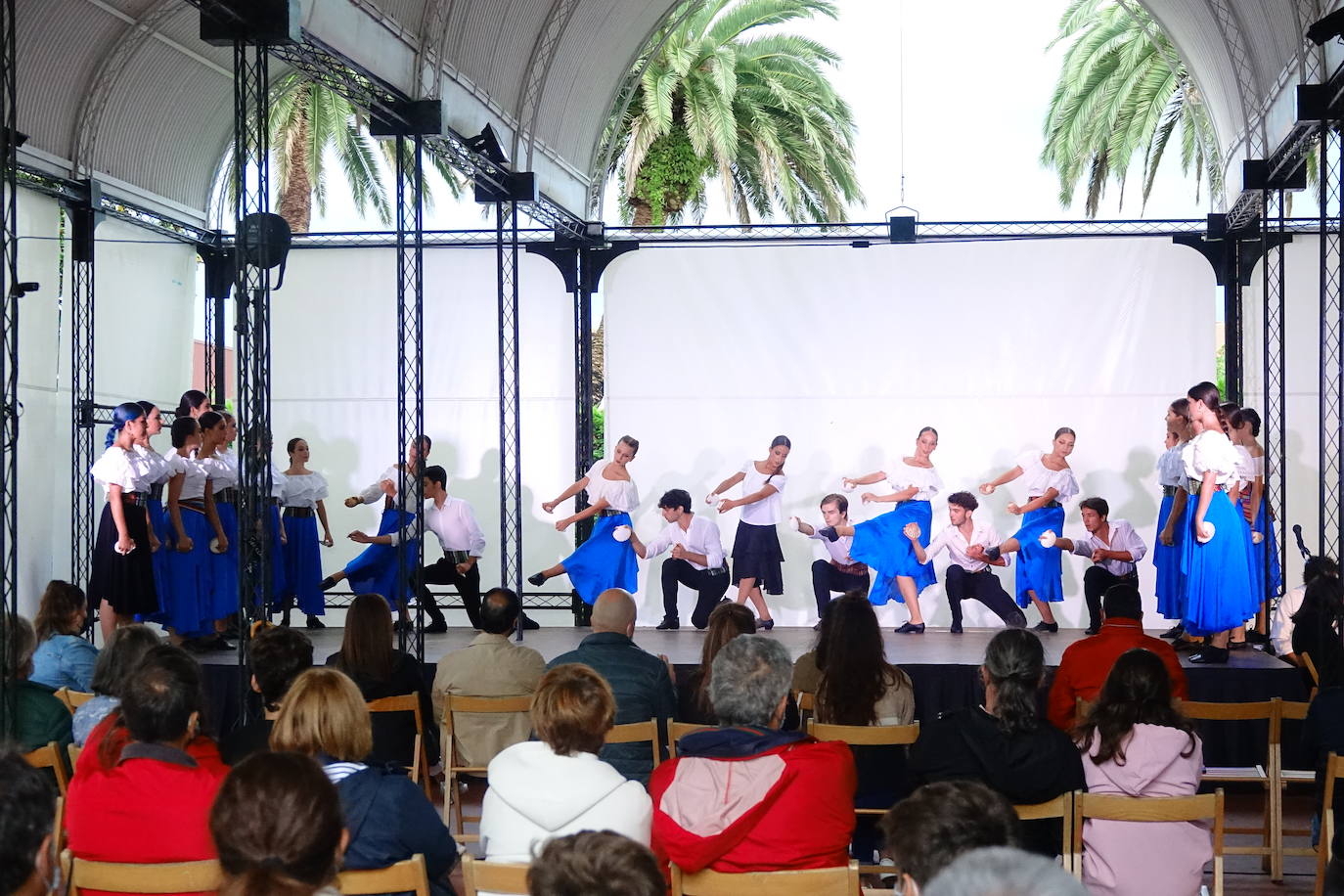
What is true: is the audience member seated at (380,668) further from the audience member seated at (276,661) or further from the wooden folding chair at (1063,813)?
the wooden folding chair at (1063,813)

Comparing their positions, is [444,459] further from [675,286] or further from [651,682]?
[651,682]

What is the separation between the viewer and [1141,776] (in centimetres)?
365

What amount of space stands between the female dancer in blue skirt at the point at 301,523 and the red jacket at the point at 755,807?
7014 mm

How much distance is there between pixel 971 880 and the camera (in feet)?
4.53

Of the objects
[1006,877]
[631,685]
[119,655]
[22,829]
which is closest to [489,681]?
[631,685]

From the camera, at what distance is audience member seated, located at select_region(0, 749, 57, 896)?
76.3 inches

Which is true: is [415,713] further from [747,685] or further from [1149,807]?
[1149,807]

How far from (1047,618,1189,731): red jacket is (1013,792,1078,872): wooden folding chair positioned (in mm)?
1518

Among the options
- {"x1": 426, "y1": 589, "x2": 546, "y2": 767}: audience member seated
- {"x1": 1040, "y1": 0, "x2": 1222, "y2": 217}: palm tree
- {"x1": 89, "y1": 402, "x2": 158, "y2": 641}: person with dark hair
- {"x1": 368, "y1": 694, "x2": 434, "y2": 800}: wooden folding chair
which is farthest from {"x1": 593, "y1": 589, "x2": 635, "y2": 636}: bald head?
{"x1": 1040, "y1": 0, "x2": 1222, "y2": 217}: palm tree

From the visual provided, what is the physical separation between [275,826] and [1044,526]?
8.30 meters

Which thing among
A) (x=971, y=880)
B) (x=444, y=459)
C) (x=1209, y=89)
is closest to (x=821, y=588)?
(x=444, y=459)

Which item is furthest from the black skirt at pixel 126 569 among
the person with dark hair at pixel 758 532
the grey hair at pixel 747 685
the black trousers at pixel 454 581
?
the grey hair at pixel 747 685

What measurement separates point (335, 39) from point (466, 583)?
4.39 meters

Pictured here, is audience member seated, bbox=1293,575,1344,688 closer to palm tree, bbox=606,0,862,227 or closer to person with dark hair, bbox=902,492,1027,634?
person with dark hair, bbox=902,492,1027,634
